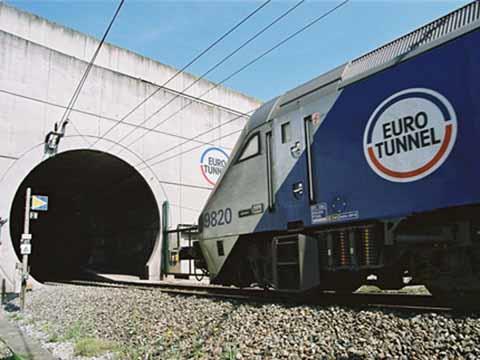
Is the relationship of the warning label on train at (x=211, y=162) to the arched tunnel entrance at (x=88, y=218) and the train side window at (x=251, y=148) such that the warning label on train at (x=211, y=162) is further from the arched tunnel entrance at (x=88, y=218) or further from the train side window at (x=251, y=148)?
the train side window at (x=251, y=148)

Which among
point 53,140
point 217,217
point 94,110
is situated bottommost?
point 217,217

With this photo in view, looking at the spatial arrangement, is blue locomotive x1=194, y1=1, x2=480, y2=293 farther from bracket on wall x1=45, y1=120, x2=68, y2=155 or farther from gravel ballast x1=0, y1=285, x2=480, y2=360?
bracket on wall x1=45, y1=120, x2=68, y2=155

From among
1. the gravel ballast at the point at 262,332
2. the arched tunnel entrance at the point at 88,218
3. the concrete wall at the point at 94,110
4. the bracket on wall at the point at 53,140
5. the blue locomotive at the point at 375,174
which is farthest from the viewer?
the arched tunnel entrance at the point at 88,218

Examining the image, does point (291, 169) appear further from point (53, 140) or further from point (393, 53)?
point (53, 140)

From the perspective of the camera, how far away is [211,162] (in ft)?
81.5

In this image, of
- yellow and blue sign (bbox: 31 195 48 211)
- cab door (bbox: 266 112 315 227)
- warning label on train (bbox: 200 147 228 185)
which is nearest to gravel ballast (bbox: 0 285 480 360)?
cab door (bbox: 266 112 315 227)

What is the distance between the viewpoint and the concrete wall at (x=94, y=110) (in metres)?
17.1

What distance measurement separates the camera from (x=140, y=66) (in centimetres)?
2412

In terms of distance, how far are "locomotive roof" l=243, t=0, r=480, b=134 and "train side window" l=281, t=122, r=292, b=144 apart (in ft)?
1.46

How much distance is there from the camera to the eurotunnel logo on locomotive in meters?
5.32

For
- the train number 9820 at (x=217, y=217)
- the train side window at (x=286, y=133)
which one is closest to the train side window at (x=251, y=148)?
the train side window at (x=286, y=133)

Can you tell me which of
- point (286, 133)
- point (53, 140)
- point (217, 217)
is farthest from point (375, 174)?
point (53, 140)

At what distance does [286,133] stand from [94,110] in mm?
14563

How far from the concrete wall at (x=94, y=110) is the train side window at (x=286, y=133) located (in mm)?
13513
